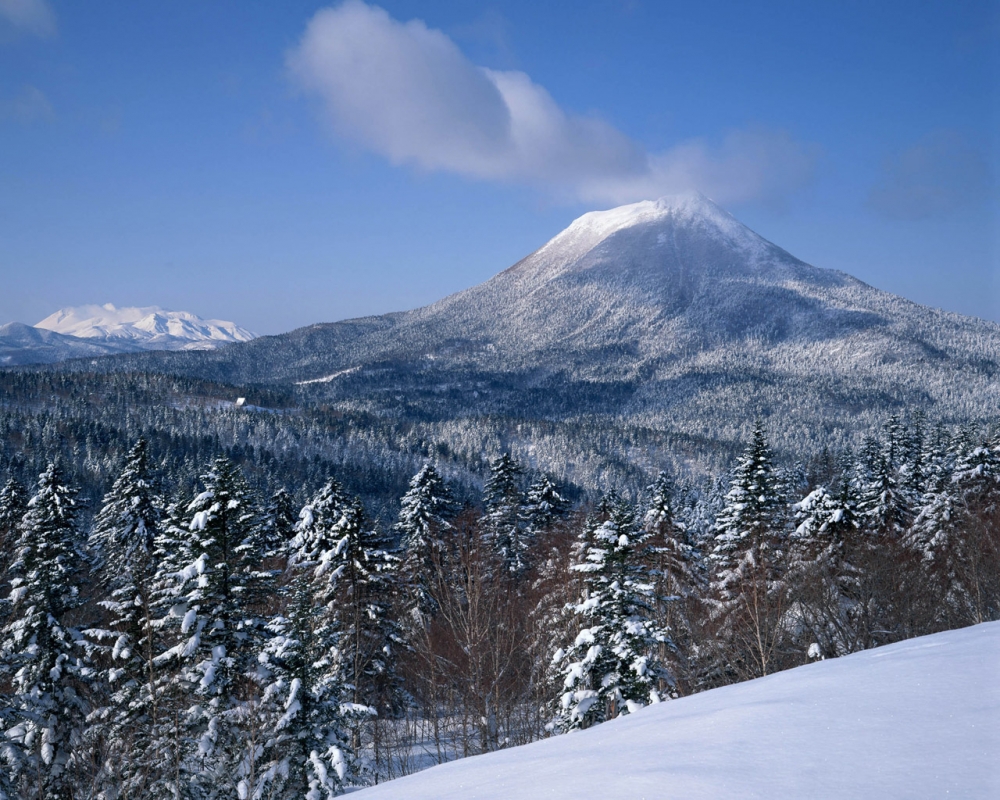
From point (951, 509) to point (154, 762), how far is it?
3018cm

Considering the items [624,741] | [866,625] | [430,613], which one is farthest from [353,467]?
[624,741]

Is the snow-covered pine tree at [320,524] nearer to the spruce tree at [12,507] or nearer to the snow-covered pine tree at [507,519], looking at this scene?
the spruce tree at [12,507]

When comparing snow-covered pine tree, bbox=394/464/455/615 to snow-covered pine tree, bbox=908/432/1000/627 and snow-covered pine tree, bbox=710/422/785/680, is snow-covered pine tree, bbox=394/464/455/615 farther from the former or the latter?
snow-covered pine tree, bbox=908/432/1000/627

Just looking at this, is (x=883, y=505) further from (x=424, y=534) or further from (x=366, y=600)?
(x=366, y=600)

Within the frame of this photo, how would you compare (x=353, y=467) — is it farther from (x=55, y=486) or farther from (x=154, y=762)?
(x=154, y=762)

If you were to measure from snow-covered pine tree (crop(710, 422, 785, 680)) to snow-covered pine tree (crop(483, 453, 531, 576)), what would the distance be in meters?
12.5

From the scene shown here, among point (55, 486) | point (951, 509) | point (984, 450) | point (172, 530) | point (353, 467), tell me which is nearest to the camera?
point (172, 530)

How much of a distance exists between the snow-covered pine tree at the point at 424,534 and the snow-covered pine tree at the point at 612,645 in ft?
36.3

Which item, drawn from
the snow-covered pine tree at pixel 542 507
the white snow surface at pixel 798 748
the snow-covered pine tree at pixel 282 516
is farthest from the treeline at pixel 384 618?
the white snow surface at pixel 798 748

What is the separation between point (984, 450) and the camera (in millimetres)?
29875

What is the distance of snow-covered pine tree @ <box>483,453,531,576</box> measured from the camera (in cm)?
3531

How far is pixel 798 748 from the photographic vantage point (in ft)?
13.0

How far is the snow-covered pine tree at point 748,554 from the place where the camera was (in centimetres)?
2075

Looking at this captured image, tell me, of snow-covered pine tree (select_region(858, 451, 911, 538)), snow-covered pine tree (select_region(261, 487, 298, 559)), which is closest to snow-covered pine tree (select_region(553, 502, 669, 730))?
snow-covered pine tree (select_region(858, 451, 911, 538))
